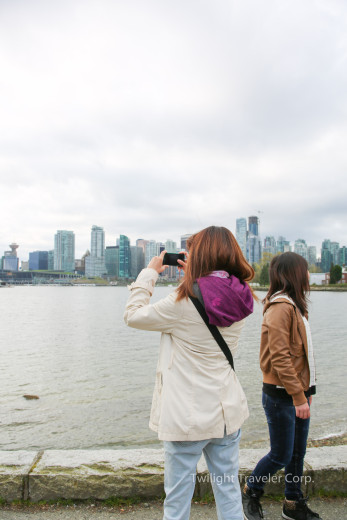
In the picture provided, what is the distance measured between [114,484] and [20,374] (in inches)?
485

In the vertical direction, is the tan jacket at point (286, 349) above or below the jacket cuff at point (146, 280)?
below

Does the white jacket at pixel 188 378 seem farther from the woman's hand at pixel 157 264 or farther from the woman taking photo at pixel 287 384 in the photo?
the woman taking photo at pixel 287 384

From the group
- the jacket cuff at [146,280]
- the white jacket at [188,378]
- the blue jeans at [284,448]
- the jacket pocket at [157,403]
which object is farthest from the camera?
the blue jeans at [284,448]

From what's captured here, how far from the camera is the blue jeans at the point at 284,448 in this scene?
10.4 ft

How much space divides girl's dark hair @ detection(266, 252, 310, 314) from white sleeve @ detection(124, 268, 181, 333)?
131 cm

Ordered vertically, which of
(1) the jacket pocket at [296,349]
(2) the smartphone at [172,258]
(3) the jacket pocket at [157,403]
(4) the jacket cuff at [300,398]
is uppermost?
(2) the smartphone at [172,258]

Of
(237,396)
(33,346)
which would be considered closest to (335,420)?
(237,396)

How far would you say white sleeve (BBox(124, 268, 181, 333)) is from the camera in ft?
7.88

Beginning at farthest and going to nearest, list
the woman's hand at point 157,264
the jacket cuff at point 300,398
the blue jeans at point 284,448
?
the blue jeans at point 284,448
the jacket cuff at point 300,398
the woman's hand at point 157,264

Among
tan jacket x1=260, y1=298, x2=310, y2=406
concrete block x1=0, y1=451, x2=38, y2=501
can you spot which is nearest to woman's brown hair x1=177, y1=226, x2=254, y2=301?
tan jacket x1=260, y1=298, x2=310, y2=406

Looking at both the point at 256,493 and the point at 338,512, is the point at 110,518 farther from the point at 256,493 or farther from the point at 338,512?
the point at 338,512

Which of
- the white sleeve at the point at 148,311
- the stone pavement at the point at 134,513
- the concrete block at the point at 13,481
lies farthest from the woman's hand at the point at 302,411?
the concrete block at the point at 13,481

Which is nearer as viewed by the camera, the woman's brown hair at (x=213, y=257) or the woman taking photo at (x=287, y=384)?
the woman's brown hair at (x=213, y=257)

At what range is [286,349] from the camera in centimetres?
311
